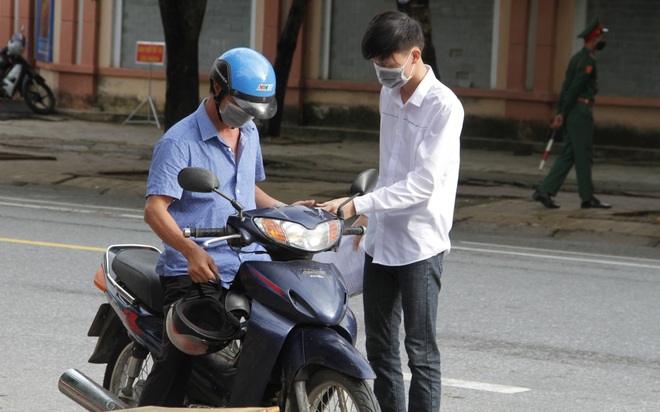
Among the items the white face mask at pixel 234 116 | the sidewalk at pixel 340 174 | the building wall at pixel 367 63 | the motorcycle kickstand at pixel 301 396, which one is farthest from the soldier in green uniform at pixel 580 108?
the motorcycle kickstand at pixel 301 396

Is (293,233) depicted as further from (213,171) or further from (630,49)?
(630,49)

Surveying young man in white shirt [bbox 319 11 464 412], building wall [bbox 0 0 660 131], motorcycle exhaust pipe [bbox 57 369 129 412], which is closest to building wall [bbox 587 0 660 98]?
building wall [bbox 0 0 660 131]

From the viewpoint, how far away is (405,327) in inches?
196

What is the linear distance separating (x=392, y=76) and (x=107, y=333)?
1.65m

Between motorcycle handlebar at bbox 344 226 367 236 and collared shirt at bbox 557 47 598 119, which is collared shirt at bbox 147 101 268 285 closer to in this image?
motorcycle handlebar at bbox 344 226 367 236

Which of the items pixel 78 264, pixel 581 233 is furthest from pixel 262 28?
pixel 78 264

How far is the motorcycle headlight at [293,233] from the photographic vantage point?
4320 millimetres

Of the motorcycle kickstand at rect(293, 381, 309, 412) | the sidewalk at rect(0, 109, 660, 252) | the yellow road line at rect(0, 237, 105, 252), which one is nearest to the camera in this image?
the motorcycle kickstand at rect(293, 381, 309, 412)

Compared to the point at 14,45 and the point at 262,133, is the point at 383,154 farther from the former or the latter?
the point at 14,45

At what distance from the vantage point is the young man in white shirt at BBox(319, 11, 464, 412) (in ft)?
15.5

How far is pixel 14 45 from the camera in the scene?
26297 millimetres

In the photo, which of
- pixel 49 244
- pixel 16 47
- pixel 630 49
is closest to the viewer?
pixel 49 244

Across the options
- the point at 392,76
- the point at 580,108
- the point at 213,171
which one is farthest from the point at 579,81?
the point at 213,171

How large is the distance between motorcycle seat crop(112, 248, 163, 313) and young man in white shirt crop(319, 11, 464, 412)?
781 millimetres
